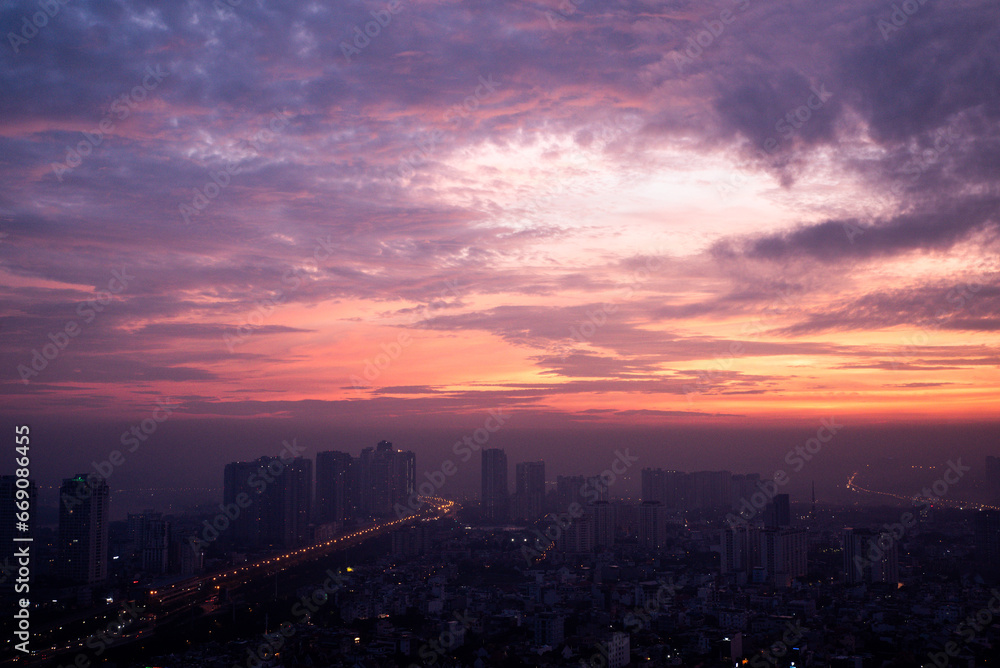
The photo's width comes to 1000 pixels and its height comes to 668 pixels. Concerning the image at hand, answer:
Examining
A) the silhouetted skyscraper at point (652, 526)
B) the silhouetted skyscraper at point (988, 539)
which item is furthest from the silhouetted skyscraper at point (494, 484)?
the silhouetted skyscraper at point (988, 539)

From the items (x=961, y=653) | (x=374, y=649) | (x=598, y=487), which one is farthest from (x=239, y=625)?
(x=598, y=487)

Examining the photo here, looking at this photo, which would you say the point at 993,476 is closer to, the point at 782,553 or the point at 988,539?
the point at 988,539

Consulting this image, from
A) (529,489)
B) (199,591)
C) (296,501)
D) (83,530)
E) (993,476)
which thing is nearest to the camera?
(83,530)

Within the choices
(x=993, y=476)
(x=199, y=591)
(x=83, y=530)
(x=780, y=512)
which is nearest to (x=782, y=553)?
(x=780, y=512)

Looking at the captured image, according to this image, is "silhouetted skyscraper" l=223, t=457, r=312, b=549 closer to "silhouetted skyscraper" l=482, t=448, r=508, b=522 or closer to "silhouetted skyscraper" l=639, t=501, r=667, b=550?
"silhouetted skyscraper" l=482, t=448, r=508, b=522

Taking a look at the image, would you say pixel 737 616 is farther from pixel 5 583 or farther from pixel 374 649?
pixel 5 583

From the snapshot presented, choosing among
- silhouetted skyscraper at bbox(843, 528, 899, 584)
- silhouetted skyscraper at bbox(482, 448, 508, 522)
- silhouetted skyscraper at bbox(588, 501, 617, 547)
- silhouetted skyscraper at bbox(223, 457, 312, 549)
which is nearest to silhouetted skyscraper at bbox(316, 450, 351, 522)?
silhouetted skyscraper at bbox(223, 457, 312, 549)
